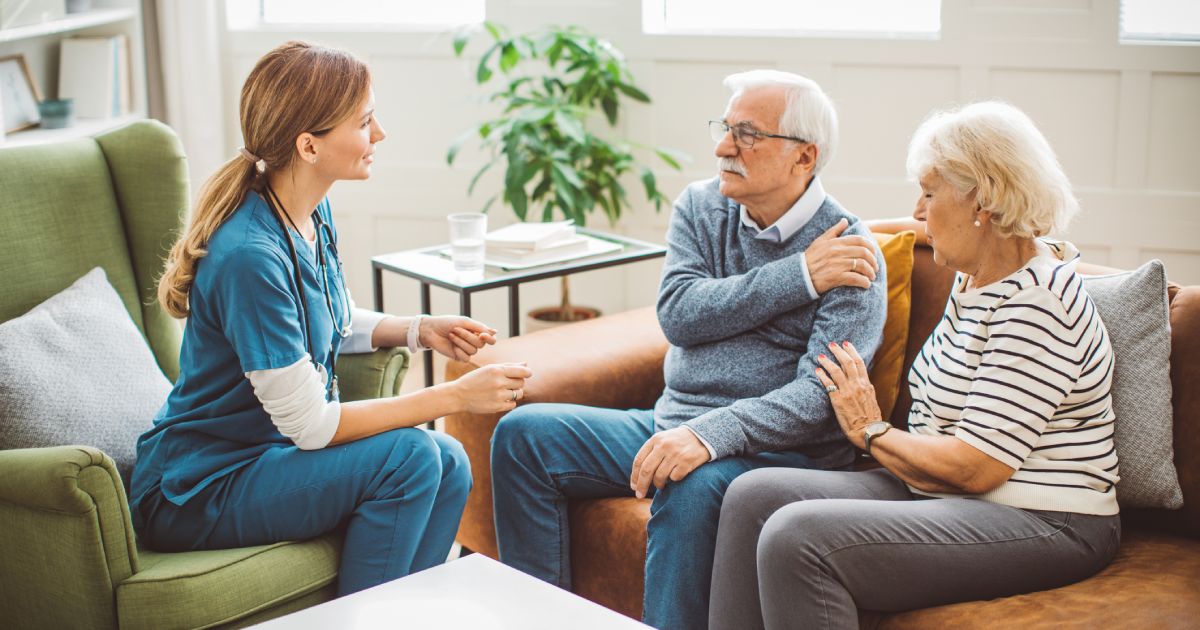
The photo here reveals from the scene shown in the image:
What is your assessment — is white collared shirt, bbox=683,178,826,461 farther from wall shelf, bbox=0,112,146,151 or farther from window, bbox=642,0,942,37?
wall shelf, bbox=0,112,146,151

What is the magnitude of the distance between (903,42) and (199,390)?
2549mm

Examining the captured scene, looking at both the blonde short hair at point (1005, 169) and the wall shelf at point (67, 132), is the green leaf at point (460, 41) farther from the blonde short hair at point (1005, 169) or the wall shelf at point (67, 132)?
the blonde short hair at point (1005, 169)

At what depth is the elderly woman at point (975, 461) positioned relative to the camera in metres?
1.66

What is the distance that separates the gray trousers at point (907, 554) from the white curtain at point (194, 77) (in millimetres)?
2946

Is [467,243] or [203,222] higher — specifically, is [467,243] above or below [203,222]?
below

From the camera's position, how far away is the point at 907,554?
165cm

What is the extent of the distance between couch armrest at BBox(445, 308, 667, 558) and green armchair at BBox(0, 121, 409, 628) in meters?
0.20

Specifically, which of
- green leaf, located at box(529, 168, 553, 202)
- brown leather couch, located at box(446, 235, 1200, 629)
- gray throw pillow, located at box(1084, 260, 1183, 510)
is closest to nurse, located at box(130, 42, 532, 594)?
brown leather couch, located at box(446, 235, 1200, 629)

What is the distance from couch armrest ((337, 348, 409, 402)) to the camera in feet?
7.11

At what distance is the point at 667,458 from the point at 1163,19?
247cm

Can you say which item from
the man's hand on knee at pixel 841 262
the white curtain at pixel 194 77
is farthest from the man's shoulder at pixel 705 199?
the white curtain at pixel 194 77

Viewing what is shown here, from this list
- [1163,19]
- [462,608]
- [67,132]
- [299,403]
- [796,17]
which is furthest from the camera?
[796,17]

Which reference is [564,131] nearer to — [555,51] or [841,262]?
[555,51]

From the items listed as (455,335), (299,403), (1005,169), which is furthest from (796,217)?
(299,403)
